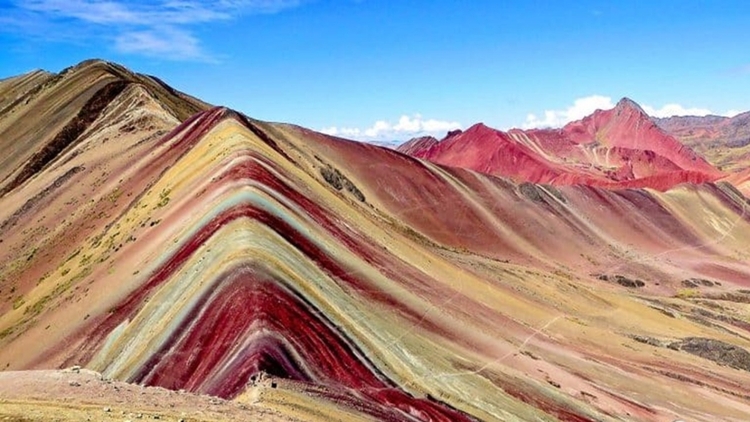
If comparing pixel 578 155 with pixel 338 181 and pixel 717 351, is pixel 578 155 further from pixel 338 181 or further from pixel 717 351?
pixel 717 351

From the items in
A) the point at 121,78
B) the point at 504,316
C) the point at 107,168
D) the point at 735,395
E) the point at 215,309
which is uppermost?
the point at 121,78

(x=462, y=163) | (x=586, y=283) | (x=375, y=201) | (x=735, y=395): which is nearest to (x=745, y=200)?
(x=462, y=163)

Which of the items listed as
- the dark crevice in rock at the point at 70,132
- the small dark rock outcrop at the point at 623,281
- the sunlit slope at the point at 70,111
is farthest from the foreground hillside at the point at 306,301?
the sunlit slope at the point at 70,111

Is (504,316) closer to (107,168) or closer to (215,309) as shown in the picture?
(215,309)

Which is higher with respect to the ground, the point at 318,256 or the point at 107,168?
the point at 107,168

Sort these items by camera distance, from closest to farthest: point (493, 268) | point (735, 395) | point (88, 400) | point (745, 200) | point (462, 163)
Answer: point (88, 400), point (735, 395), point (493, 268), point (745, 200), point (462, 163)

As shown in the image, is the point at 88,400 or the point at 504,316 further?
the point at 504,316

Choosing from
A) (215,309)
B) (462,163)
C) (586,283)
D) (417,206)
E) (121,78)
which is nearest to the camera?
(215,309)
